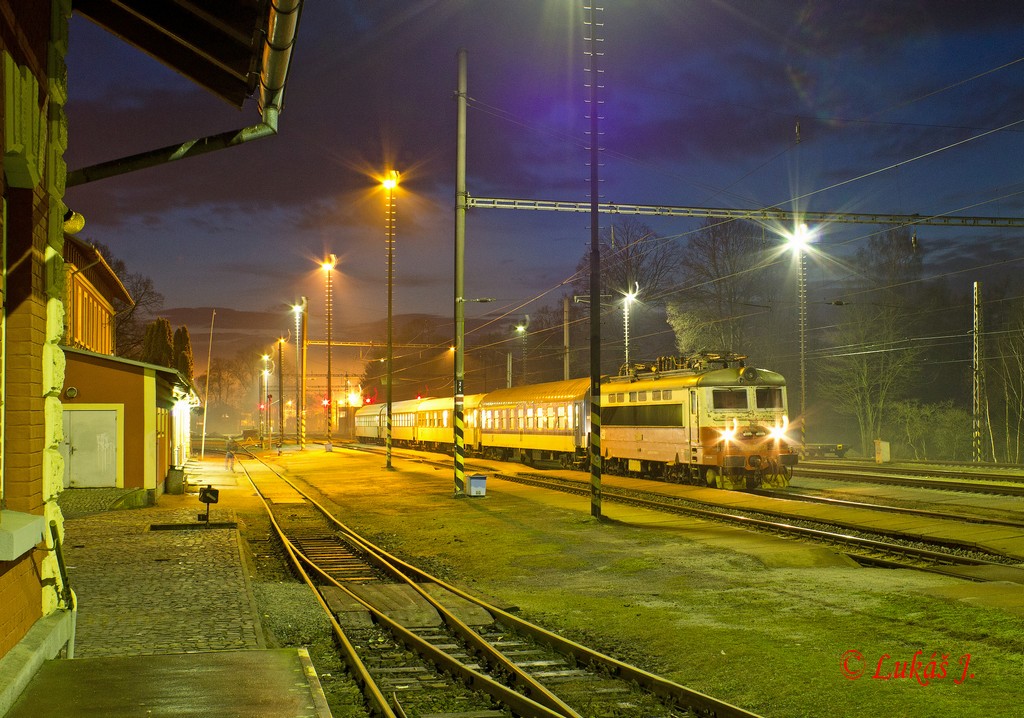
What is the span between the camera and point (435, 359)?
9381 centimetres

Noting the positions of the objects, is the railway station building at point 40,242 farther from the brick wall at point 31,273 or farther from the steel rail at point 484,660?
the steel rail at point 484,660

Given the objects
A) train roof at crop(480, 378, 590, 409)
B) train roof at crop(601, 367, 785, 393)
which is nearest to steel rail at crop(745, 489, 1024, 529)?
train roof at crop(601, 367, 785, 393)

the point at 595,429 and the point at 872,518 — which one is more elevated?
the point at 595,429

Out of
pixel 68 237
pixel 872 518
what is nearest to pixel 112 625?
pixel 872 518

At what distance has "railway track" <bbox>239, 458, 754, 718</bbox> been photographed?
265 inches

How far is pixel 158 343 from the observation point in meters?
41.4

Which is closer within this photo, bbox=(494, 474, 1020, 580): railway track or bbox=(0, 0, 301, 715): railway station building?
bbox=(0, 0, 301, 715): railway station building

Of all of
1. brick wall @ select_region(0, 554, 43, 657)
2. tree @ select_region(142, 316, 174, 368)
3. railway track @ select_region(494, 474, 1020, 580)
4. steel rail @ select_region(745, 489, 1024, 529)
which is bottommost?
railway track @ select_region(494, 474, 1020, 580)

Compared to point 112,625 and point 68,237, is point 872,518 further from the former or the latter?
point 68,237

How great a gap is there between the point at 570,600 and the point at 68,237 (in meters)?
23.2

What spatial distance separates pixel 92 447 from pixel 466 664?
57.2 ft

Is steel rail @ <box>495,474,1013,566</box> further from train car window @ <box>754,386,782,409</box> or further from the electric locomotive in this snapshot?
train car window @ <box>754,386,782,409</box>

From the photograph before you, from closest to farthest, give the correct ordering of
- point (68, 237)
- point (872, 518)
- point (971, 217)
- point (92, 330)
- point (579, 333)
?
1. point (872, 518)
2. point (971, 217)
3. point (68, 237)
4. point (92, 330)
5. point (579, 333)

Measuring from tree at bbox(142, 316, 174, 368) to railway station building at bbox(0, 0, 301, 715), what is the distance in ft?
117
